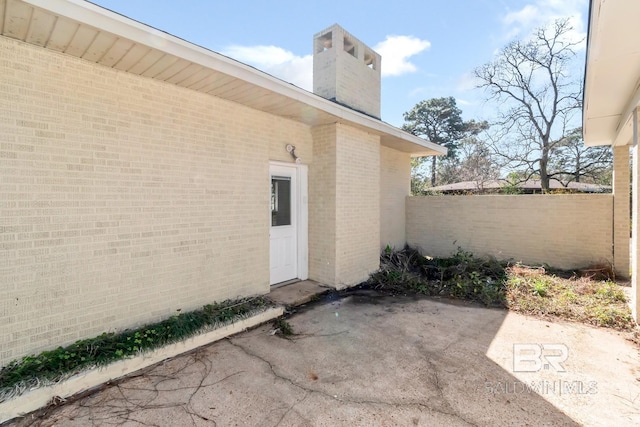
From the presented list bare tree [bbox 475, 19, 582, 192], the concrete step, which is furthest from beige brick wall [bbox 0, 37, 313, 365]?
bare tree [bbox 475, 19, 582, 192]

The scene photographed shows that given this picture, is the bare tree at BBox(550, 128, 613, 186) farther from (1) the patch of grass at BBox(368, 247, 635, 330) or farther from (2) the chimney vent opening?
(2) the chimney vent opening

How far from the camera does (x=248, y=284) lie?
483 cm

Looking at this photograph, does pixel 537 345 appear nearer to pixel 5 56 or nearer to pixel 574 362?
pixel 574 362

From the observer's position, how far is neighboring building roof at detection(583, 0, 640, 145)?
2408 mm

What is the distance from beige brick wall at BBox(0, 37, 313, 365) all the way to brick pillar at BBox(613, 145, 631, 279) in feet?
25.5

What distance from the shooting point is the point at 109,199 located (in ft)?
11.2

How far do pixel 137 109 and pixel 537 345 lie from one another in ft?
18.3

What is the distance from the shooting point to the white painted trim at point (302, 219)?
5.96m

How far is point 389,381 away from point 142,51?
4098 mm

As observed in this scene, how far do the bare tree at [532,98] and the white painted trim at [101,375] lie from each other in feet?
61.8

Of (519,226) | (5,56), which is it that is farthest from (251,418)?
(519,226)

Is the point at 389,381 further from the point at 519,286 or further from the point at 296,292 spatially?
the point at 519,286

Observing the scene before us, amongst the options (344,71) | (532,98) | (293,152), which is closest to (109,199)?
(293,152)

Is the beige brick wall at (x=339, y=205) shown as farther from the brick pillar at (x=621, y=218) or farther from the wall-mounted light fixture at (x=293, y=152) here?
the brick pillar at (x=621, y=218)
